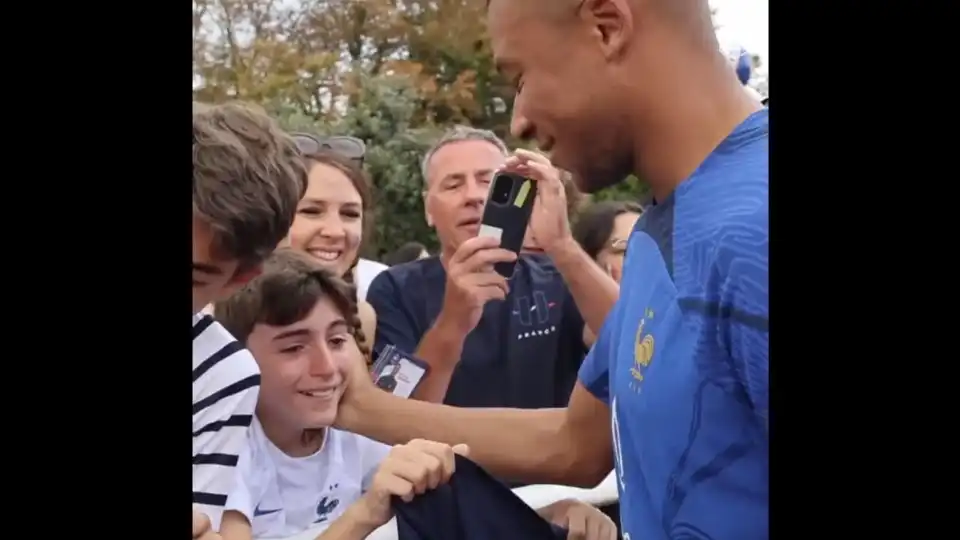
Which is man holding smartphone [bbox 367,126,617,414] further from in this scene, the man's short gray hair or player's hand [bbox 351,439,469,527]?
player's hand [bbox 351,439,469,527]

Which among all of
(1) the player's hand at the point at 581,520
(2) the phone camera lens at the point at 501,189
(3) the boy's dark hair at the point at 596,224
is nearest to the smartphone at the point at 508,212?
(2) the phone camera lens at the point at 501,189

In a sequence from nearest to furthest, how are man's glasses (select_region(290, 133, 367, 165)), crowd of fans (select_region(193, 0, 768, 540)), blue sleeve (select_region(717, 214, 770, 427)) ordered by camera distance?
blue sleeve (select_region(717, 214, 770, 427)), crowd of fans (select_region(193, 0, 768, 540)), man's glasses (select_region(290, 133, 367, 165))

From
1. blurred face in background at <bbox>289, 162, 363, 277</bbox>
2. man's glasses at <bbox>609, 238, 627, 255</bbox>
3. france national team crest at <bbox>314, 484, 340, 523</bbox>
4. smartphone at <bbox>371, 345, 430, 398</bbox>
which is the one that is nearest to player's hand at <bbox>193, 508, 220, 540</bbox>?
france national team crest at <bbox>314, 484, 340, 523</bbox>

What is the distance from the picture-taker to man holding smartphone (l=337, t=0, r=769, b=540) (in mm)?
1952

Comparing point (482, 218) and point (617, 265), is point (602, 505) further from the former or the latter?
point (482, 218)

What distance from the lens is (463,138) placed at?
2162mm

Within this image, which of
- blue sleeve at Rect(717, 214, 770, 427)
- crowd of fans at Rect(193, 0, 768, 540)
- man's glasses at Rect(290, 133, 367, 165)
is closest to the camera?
blue sleeve at Rect(717, 214, 770, 427)

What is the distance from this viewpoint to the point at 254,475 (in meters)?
2.11

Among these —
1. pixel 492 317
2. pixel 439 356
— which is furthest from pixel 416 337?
pixel 492 317

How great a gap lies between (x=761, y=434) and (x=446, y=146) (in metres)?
0.87

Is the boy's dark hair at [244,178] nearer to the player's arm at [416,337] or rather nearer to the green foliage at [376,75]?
the green foliage at [376,75]

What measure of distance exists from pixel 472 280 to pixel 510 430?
1.08 feet

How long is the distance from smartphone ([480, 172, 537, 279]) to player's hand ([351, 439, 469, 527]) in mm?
399

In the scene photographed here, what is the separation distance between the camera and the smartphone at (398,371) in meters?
2.15
